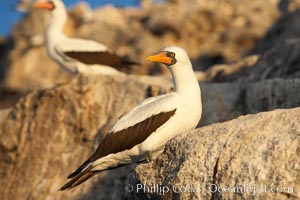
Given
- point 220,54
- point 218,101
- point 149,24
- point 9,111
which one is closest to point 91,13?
point 149,24

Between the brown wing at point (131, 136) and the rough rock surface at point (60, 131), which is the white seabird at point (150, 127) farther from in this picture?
the rough rock surface at point (60, 131)

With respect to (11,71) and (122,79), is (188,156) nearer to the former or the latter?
(122,79)

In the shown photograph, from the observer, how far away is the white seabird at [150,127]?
27.5 feet

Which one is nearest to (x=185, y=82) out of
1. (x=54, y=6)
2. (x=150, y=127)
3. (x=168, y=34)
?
(x=150, y=127)

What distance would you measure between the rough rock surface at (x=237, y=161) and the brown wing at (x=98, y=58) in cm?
710

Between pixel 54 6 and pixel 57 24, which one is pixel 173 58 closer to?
pixel 57 24

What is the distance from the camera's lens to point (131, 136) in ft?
28.1

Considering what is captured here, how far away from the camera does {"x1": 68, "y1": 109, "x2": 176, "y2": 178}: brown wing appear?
27.6 ft

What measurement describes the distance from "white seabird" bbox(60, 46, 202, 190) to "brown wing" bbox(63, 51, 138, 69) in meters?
5.35

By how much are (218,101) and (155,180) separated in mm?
5097

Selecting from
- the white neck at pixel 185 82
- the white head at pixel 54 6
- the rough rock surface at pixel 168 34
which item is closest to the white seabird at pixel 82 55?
the white head at pixel 54 6

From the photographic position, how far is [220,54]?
28.9 m

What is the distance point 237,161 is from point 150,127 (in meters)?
2.33

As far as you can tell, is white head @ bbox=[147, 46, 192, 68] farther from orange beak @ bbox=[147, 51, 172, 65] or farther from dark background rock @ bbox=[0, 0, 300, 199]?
dark background rock @ bbox=[0, 0, 300, 199]
